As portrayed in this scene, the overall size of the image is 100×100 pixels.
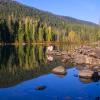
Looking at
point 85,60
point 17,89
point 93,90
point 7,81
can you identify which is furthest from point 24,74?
point 85,60

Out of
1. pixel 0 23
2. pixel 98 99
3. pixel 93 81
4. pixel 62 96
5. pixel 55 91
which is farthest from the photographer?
pixel 0 23

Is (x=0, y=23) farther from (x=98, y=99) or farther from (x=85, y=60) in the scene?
(x=98, y=99)

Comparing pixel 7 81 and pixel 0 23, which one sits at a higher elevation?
pixel 0 23

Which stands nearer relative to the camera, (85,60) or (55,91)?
(55,91)

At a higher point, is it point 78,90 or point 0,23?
point 0,23

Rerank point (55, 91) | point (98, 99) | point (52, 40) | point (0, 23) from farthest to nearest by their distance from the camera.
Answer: point (52, 40) → point (0, 23) → point (55, 91) → point (98, 99)

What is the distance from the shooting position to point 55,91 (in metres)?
29.8

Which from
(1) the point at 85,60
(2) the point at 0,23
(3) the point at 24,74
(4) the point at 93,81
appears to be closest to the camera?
(4) the point at 93,81

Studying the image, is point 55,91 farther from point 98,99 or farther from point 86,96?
point 98,99

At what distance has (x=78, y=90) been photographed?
30531mm

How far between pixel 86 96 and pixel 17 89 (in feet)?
25.9

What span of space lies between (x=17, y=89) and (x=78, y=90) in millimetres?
6579

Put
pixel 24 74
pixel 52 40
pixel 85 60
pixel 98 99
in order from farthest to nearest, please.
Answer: pixel 52 40 → pixel 85 60 → pixel 24 74 → pixel 98 99

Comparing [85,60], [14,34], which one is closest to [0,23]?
[14,34]
